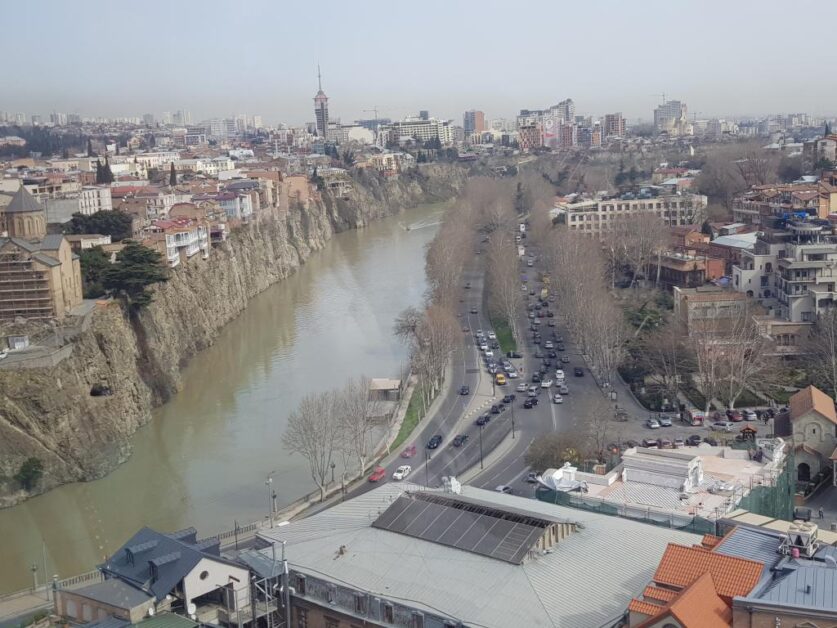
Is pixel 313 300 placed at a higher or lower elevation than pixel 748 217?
lower

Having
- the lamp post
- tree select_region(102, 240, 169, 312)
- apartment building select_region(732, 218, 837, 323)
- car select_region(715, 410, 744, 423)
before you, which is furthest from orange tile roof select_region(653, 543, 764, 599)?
tree select_region(102, 240, 169, 312)

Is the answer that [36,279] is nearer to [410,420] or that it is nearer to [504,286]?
[410,420]

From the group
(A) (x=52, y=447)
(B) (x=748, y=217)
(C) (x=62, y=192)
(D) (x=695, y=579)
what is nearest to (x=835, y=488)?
(D) (x=695, y=579)

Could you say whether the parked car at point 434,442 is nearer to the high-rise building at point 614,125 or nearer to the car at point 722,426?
the car at point 722,426

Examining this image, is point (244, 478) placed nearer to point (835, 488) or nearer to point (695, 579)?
point (835, 488)

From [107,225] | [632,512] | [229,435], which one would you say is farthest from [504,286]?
[632,512]

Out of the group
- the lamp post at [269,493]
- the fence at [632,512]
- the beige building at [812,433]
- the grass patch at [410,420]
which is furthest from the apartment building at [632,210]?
the fence at [632,512]
